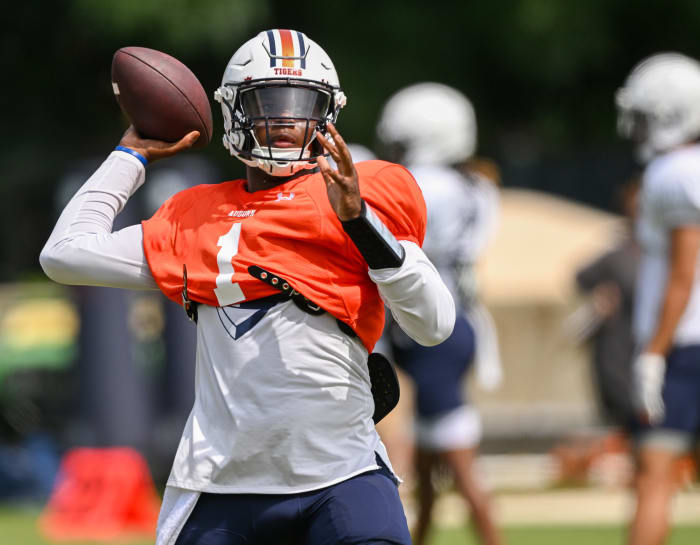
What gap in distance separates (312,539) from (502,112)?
47.4 feet

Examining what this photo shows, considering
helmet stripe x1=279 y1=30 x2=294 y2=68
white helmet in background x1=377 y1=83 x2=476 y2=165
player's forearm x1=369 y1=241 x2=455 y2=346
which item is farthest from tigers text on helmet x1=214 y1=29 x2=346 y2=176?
white helmet in background x1=377 y1=83 x2=476 y2=165

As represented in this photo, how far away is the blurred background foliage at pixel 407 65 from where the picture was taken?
15086 millimetres

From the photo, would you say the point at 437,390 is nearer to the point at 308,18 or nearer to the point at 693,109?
the point at 693,109

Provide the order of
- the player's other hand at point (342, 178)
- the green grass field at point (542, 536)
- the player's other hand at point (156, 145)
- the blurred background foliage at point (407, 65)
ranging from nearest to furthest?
the player's other hand at point (342, 178) → the player's other hand at point (156, 145) → the green grass field at point (542, 536) → the blurred background foliage at point (407, 65)

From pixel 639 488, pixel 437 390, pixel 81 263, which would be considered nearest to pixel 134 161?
pixel 81 263

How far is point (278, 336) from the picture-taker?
340 centimetres

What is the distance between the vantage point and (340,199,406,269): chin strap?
323cm

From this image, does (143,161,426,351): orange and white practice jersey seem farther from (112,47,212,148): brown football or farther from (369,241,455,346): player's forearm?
(112,47,212,148): brown football

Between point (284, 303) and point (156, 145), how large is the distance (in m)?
0.61

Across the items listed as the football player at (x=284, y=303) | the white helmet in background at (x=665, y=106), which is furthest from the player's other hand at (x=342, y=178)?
the white helmet in background at (x=665, y=106)

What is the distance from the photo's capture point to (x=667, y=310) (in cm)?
532

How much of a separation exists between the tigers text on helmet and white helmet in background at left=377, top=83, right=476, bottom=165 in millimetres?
3404

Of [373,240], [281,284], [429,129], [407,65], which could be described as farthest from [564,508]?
[407,65]

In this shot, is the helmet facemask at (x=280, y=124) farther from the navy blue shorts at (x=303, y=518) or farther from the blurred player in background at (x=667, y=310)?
the blurred player in background at (x=667, y=310)
